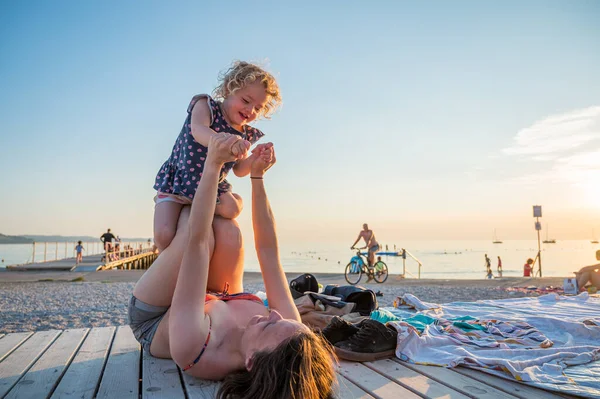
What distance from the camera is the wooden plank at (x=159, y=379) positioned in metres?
1.90

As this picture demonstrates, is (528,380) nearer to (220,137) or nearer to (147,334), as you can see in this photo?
(220,137)

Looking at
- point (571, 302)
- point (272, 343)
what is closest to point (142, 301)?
point (272, 343)

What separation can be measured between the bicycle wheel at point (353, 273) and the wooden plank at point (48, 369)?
1057cm

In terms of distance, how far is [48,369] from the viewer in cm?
230

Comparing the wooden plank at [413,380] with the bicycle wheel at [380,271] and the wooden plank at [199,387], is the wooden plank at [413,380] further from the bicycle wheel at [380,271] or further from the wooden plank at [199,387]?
the bicycle wheel at [380,271]

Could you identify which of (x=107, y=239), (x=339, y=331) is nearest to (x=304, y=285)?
(x=339, y=331)

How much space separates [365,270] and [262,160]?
11.4 metres

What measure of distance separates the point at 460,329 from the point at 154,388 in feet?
7.12

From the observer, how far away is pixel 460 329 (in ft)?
10.2

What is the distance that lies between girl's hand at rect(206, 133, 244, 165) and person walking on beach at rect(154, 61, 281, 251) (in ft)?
1.81

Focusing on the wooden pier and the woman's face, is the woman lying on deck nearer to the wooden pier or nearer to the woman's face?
the woman's face

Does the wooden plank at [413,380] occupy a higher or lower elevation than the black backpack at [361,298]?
lower

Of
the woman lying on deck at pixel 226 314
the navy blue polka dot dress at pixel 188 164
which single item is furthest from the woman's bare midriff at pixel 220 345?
the navy blue polka dot dress at pixel 188 164

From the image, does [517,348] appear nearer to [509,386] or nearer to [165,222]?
[509,386]
